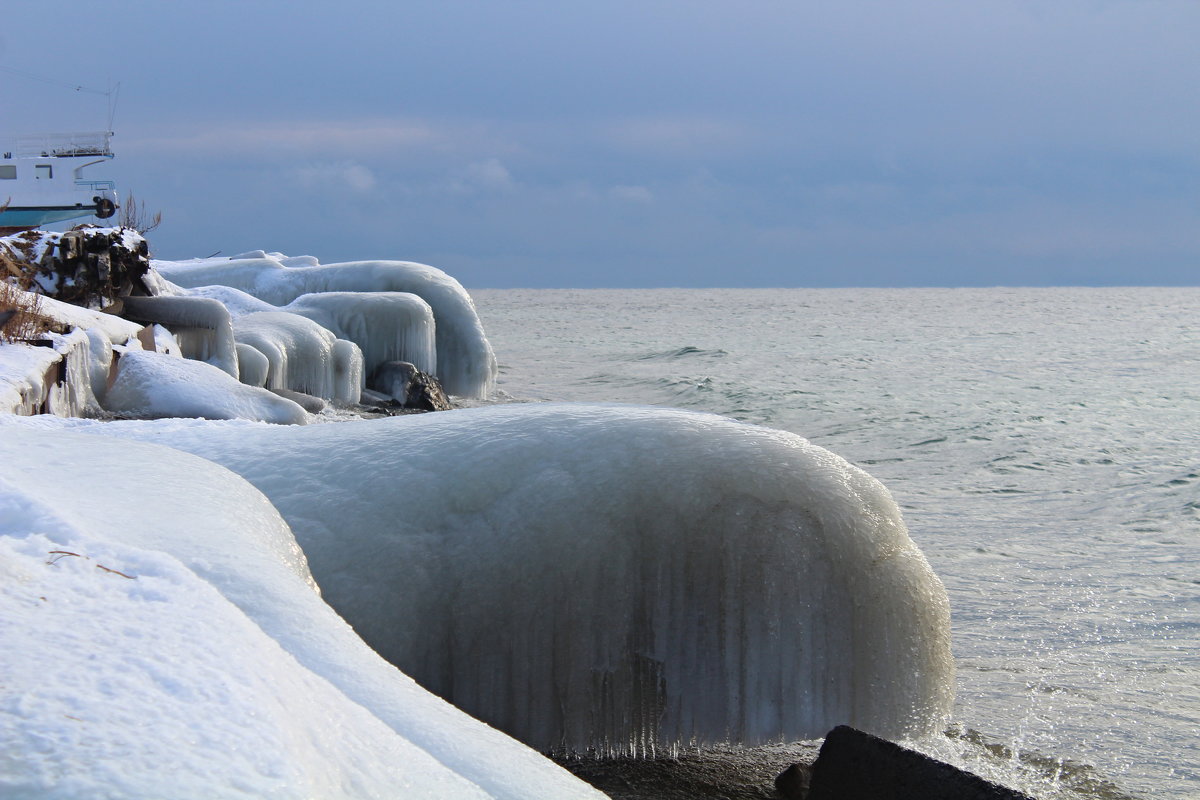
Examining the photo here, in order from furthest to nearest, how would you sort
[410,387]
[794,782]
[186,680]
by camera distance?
1. [410,387]
2. [794,782]
3. [186,680]

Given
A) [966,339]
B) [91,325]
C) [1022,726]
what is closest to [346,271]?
[91,325]

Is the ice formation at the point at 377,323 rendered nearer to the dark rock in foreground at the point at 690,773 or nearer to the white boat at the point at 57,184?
the dark rock in foreground at the point at 690,773

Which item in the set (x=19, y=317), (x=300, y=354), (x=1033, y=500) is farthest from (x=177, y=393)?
(x=1033, y=500)

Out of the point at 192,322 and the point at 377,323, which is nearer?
the point at 192,322

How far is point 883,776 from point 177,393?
5.85 meters

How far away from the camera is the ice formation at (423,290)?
17.0m

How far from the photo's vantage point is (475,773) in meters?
2.09

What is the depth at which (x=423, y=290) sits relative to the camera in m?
17.4

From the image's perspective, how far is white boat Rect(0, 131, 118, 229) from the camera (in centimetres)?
4609

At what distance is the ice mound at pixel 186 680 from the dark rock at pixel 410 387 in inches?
444

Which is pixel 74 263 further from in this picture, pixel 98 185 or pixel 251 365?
pixel 98 185

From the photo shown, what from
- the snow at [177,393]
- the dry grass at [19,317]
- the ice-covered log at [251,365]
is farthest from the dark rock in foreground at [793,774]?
the ice-covered log at [251,365]

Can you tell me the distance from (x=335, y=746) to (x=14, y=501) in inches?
45.6

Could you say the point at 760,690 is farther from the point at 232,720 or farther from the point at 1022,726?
the point at 232,720
